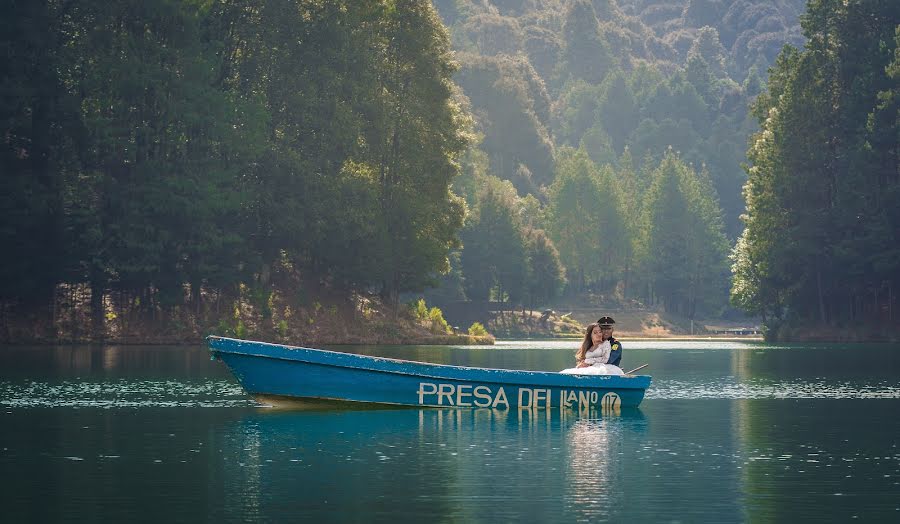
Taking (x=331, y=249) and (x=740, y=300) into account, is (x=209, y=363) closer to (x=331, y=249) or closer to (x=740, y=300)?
(x=331, y=249)

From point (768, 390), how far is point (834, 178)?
68.2 m

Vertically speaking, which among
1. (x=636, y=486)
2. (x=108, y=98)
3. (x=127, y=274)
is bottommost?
(x=636, y=486)

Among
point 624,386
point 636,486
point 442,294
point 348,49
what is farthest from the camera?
point 442,294

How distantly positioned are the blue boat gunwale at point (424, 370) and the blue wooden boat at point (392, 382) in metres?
0.03

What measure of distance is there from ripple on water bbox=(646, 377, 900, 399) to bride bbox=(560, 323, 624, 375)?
19.8ft

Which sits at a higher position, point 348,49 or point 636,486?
point 348,49

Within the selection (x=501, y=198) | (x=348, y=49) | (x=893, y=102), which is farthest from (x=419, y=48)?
(x=501, y=198)

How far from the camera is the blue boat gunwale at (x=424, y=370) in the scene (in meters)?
46.2

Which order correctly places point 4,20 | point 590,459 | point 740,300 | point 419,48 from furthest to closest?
point 740,300 < point 419,48 < point 4,20 < point 590,459

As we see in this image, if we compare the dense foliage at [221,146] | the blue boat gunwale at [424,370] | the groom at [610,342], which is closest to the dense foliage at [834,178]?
the dense foliage at [221,146]

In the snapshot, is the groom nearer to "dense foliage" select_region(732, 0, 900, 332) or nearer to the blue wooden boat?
the blue wooden boat

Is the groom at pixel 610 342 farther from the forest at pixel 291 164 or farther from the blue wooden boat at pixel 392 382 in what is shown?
the forest at pixel 291 164

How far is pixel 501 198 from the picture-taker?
174 metres

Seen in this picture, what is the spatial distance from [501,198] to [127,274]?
83652 millimetres
